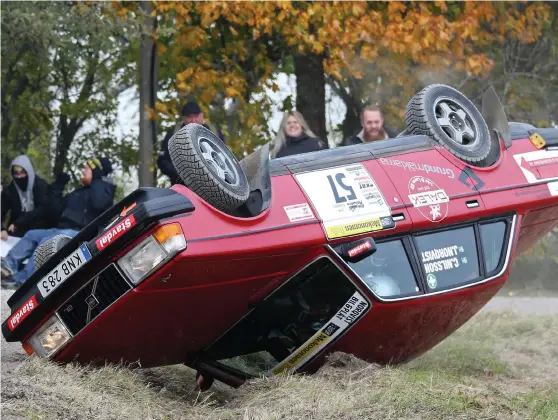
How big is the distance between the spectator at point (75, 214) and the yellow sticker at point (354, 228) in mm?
5895

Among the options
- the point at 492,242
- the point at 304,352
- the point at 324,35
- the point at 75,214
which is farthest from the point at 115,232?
the point at 324,35

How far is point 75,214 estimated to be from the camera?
12.4 metres

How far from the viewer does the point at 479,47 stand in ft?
59.0

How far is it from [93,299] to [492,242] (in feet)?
8.91

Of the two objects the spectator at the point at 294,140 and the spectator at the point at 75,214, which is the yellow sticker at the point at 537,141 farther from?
the spectator at the point at 75,214

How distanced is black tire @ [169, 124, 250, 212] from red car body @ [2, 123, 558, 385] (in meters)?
0.07

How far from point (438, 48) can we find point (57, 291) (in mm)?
10825

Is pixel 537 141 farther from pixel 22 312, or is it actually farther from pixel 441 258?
pixel 22 312

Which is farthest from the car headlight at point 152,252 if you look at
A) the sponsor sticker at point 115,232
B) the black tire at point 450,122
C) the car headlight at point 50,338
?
the black tire at point 450,122

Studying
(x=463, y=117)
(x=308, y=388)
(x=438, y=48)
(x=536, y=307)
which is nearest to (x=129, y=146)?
(x=438, y=48)

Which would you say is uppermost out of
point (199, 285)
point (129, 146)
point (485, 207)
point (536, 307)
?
point (199, 285)

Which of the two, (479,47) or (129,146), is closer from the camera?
(479,47)

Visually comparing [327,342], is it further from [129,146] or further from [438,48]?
[129,146]

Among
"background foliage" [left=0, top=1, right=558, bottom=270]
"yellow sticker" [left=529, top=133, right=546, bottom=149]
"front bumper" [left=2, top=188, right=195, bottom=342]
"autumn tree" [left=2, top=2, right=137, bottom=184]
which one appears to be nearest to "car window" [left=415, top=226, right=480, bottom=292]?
"yellow sticker" [left=529, top=133, right=546, bottom=149]
